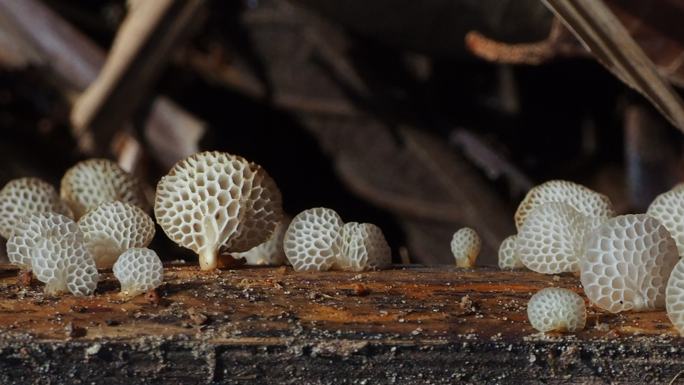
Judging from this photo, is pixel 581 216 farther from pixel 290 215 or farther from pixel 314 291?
pixel 290 215

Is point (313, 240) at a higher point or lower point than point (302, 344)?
higher

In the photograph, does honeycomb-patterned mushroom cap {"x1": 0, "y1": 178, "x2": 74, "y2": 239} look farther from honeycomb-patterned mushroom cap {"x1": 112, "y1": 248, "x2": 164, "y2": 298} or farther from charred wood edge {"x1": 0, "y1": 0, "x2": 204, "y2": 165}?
charred wood edge {"x1": 0, "y1": 0, "x2": 204, "y2": 165}

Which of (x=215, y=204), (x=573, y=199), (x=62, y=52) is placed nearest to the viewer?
(x=215, y=204)

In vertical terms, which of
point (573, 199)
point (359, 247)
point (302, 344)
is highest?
point (573, 199)

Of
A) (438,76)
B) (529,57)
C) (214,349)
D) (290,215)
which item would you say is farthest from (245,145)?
(214,349)

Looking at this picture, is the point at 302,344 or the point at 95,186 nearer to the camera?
the point at 302,344

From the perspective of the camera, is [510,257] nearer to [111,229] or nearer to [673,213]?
[673,213]

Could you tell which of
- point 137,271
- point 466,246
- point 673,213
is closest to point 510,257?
point 466,246

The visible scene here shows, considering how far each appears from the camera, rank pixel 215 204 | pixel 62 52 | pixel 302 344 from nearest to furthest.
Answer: pixel 302 344 → pixel 215 204 → pixel 62 52
